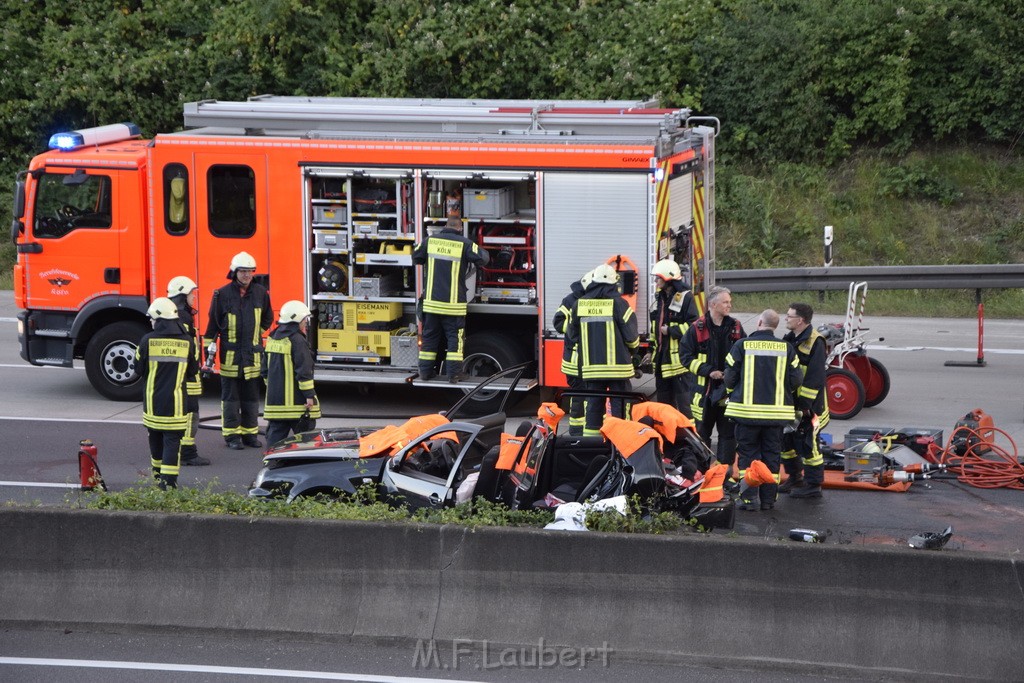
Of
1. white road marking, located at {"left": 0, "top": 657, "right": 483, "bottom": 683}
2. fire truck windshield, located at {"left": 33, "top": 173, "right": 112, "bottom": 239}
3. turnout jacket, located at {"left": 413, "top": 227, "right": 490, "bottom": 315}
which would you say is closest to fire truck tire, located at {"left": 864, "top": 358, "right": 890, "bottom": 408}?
turnout jacket, located at {"left": 413, "top": 227, "right": 490, "bottom": 315}

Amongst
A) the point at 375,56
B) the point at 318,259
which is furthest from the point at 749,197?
the point at 318,259

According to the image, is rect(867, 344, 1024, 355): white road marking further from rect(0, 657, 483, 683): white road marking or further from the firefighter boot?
rect(0, 657, 483, 683): white road marking

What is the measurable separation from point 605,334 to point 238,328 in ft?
10.7

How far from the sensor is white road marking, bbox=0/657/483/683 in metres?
6.60

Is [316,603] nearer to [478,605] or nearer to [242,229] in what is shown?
[478,605]

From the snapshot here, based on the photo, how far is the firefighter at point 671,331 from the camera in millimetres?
11453

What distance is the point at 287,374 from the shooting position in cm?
1077

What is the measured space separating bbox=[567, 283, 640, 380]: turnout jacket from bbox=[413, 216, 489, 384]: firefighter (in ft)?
5.52

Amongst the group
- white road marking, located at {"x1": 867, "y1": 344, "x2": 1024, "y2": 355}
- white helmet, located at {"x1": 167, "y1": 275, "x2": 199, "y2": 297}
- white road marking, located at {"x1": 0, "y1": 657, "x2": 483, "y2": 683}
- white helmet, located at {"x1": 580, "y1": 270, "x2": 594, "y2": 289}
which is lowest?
white road marking, located at {"x1": 0, "y1": 657, "x2": 483, "y2": 683}

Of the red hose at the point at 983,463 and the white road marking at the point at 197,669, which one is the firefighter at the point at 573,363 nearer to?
the red hose at the point at 983,463

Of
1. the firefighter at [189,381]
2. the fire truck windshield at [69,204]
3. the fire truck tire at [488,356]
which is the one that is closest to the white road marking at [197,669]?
the firefighter at [189,381]

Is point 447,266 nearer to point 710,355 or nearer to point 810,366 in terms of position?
point 710,355

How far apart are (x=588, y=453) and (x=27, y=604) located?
142 inches

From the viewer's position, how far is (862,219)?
20.2m
